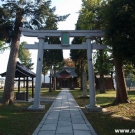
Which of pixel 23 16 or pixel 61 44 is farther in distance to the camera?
pixel 23 16

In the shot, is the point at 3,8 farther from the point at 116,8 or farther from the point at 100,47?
the point at 116,8

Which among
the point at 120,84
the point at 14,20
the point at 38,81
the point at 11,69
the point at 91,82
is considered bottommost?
the point at 120,84

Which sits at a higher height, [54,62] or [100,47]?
[54,62]

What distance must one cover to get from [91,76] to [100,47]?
1.90 m

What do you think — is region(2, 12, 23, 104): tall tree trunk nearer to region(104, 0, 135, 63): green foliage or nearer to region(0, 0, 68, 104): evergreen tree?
region(0, 0, 68, 104): evergreen tree

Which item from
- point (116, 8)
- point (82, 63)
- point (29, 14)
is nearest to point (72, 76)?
point (82, 63)

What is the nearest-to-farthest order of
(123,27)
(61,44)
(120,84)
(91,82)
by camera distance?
(123,27) < (91,82) < (61,44) < (120,84)

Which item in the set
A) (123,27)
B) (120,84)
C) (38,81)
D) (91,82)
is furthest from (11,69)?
(123,27)

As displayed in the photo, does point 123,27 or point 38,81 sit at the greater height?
point 123,27

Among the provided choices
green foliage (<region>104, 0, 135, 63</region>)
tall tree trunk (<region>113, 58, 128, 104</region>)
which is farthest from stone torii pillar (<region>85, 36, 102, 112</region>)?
green foliage (<region>104, 0, 135, 63</region>)

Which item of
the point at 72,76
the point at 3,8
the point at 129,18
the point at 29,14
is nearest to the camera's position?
the point at 129,18

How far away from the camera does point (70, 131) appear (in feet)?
20.2

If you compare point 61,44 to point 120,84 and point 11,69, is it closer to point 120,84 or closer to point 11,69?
point 11,69

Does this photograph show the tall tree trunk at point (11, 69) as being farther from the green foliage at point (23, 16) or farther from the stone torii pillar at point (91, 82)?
the stone torii pillar at point (91, 82)
